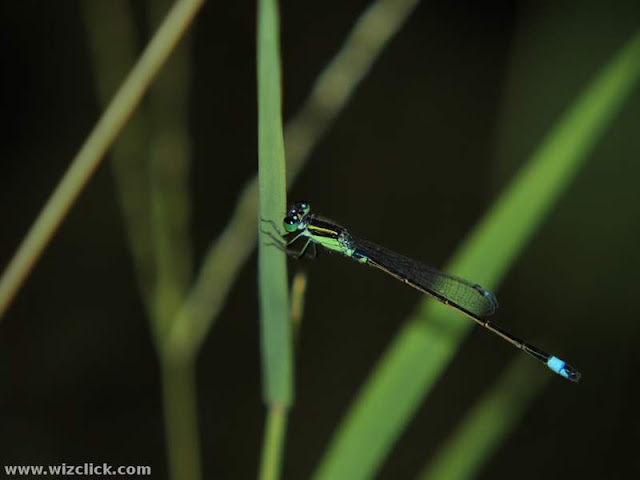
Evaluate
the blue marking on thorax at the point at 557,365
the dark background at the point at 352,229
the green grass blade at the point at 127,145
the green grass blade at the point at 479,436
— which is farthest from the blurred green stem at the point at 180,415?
the blue marking on thorax at the point at 557,365

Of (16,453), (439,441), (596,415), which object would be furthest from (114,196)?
(596,415)

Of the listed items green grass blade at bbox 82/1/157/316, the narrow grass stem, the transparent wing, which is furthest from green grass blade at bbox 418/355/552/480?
green grass blade at bbox 82/1/157/316

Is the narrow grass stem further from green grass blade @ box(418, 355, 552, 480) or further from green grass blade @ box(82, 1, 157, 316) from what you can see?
green grass blade @ box(82, 1, 157, 316)

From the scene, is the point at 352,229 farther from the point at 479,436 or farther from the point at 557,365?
the point at 479,436

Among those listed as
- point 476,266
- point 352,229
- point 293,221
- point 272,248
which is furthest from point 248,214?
point 352,229

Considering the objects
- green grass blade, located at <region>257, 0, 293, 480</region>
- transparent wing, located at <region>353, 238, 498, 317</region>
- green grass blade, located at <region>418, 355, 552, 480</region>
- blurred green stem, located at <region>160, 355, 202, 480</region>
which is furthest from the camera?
transparent wing, located at <region>353, 238, 498, 317</region>

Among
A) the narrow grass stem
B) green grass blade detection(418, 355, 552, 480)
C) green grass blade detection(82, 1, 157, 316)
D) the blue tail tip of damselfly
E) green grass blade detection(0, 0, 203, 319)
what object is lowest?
the narrow grass stem

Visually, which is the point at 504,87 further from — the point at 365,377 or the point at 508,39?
the point at 365,377
